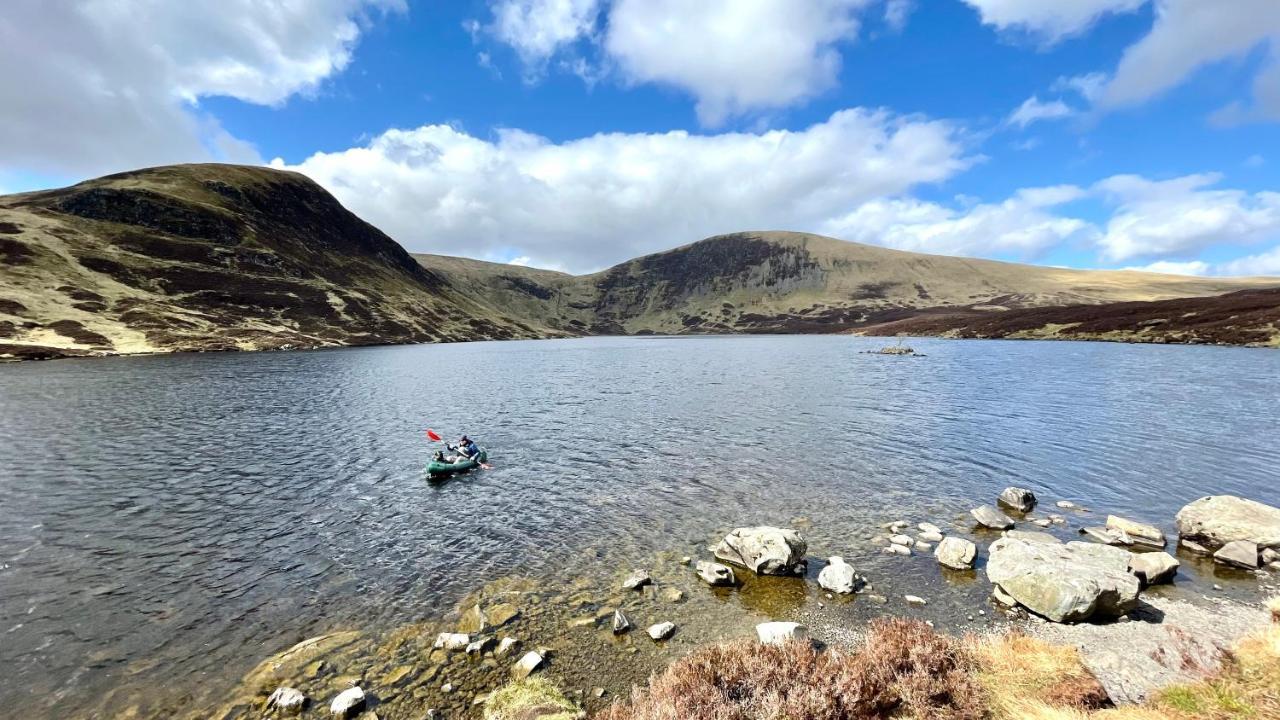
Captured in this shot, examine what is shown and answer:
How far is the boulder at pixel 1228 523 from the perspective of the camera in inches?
780

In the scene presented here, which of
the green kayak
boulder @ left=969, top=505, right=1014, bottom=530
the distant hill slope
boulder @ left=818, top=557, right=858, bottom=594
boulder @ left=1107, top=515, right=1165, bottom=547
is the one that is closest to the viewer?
Answer: boulder @ left=818, top=557, right=858, bottom=594

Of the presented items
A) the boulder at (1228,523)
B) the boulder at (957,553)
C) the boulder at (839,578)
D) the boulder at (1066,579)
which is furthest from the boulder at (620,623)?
the boulder at (1228,523)

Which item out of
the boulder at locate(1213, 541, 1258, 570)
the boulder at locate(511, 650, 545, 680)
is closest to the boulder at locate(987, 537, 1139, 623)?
the boulder at locate(1213, 541, 1258, 570)

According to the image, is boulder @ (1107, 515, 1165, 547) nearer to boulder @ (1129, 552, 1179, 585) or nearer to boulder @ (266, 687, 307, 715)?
boulder @ (1129, 552, 1179, 585)

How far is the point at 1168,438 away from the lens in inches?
1501

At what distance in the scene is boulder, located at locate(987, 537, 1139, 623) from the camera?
620 inches

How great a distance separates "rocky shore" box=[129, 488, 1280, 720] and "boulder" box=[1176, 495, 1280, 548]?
55 millimetres

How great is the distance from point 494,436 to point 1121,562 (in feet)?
131

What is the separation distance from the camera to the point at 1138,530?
21.8 metres

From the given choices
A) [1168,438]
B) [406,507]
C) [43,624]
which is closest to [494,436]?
[406,507]

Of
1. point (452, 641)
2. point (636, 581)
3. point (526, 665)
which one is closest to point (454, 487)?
point (636, 581)

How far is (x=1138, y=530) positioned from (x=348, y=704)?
29.1 metres

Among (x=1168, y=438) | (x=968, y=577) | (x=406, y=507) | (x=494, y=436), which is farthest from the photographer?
(x=494, y=436)

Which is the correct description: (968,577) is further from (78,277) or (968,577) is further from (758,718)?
(78,277)
